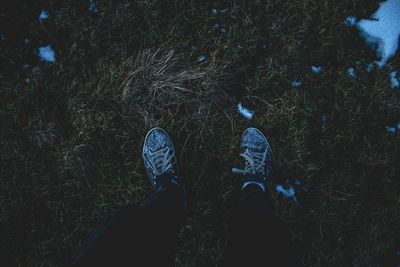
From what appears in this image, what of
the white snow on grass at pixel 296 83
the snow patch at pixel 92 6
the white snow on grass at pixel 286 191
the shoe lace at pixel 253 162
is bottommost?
the white snow on grass at pixel 286 191

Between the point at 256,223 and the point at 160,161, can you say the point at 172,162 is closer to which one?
the point at 160,161

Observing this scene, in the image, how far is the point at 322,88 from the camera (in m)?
1.67

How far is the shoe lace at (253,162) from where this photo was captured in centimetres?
164

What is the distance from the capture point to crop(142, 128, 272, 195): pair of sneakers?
5.38 feet

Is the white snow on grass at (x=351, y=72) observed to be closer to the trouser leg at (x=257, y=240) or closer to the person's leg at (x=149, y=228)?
the trouser leg at (x=257, y=240)

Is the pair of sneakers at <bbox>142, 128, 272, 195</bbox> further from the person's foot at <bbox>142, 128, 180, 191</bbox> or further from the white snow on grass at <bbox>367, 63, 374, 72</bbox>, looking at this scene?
the white snow on grass at <bbox>367, 63, 374, 72</bbox>

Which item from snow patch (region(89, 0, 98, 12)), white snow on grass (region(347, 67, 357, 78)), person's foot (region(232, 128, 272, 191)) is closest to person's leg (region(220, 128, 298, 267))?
person's foot (region(232, 128, 272, 191))

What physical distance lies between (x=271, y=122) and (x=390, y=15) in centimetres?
120

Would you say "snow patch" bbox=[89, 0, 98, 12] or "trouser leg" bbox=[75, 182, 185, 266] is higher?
"snow patch" bbox=[89, 0, 98, 12]

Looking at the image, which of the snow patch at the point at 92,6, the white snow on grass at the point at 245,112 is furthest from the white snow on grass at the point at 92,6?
the white snow on grass at the point at 245,112

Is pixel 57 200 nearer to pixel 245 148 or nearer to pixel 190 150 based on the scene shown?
pixel 190 150

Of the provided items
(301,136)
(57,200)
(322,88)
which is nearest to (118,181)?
(57,200)

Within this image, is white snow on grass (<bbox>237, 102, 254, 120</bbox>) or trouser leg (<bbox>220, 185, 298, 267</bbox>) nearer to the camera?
trouser leg (<bbox>220, 185, 298, 267</bbox>)

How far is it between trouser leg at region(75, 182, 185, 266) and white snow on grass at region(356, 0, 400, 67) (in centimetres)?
186
